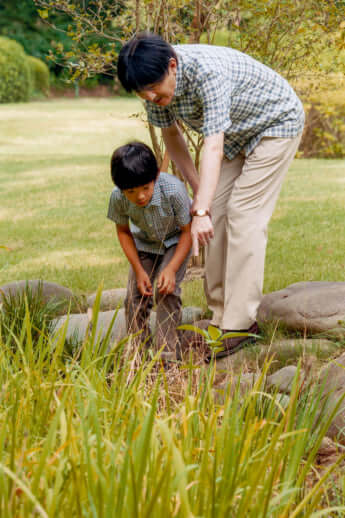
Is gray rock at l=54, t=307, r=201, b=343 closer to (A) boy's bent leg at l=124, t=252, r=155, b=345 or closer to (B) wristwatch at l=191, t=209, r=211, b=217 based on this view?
(A) boy's bent leg at l=124, t=252, r=155, b=345

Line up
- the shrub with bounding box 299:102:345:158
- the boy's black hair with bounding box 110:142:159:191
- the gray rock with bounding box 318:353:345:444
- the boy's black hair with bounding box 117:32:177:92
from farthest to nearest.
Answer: the shrub with bounding box 299:102:345:158
the boy's black hair with bounding box 110:142:159:191
the boy's black hair with bounding box 117:32:177:92
the gray rock with bounding box 318:353:345:444

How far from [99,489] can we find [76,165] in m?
10.1

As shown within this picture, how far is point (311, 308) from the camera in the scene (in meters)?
3.45

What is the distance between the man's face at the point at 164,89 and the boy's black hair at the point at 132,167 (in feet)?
1.06

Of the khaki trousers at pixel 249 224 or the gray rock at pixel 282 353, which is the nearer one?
the gray rock at pixel 282 353

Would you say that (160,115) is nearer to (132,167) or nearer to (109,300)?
(132,167)

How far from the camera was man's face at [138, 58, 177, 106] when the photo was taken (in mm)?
2711

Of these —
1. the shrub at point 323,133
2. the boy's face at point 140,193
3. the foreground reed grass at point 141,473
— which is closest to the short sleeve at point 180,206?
the boy's face at point 140,193

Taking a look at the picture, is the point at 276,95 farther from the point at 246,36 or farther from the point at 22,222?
the point at 22,222

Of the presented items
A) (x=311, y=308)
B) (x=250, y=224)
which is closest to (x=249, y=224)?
(x=250, y=224)

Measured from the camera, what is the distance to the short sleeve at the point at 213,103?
2791 millimetres

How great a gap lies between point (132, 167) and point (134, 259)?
0.53m

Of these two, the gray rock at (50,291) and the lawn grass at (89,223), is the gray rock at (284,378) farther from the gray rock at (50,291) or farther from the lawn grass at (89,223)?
the gray rock at (50,291)

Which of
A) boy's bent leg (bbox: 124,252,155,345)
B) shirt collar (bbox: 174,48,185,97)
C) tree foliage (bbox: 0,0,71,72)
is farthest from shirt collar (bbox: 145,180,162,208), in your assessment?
tree foliage (bbox: 0,0,71,72)
